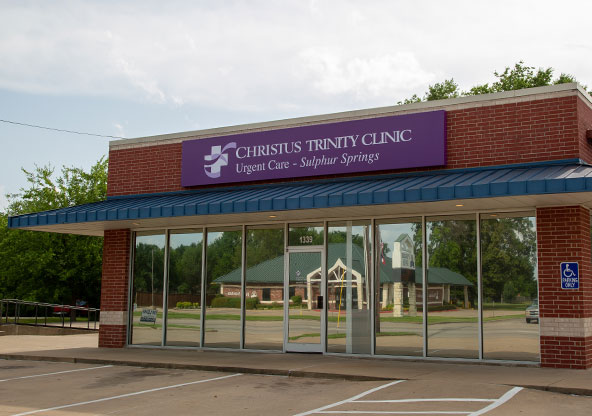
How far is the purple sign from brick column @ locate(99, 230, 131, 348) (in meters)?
2.65

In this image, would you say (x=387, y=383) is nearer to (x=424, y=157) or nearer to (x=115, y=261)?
(x=424, y=157)

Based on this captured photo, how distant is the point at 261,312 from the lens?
15.8 metres

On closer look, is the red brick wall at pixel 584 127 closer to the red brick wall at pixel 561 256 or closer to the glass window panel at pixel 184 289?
the red brick wall at pixel 561 256

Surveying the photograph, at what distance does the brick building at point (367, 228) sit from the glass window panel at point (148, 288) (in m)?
0.03

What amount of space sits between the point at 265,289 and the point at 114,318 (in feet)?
14.7

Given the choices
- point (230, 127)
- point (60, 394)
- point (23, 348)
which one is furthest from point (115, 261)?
point (60, 394)

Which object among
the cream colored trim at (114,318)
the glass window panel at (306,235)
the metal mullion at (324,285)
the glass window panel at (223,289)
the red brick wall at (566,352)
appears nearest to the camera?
the red brick wall at (566,352)

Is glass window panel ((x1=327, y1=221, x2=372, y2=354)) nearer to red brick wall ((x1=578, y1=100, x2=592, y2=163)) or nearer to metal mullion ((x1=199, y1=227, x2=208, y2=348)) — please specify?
metal mullion ((x1=199, y1=227, x2=208, y2=348))

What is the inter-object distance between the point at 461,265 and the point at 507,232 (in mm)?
1173

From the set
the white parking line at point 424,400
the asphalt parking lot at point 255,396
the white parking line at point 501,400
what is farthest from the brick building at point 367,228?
the white parking line at point 424,400

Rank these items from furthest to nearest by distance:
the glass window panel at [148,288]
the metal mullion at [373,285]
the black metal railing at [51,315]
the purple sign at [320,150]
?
the black metal railing at [51,315] < the glass window panel at [148,288] < the metal mullion at [373,285] < the purple sign at [320,150]

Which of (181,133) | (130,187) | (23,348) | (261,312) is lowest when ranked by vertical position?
(23,348)

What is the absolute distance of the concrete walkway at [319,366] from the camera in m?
10.8

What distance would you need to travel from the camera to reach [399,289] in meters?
14.3
